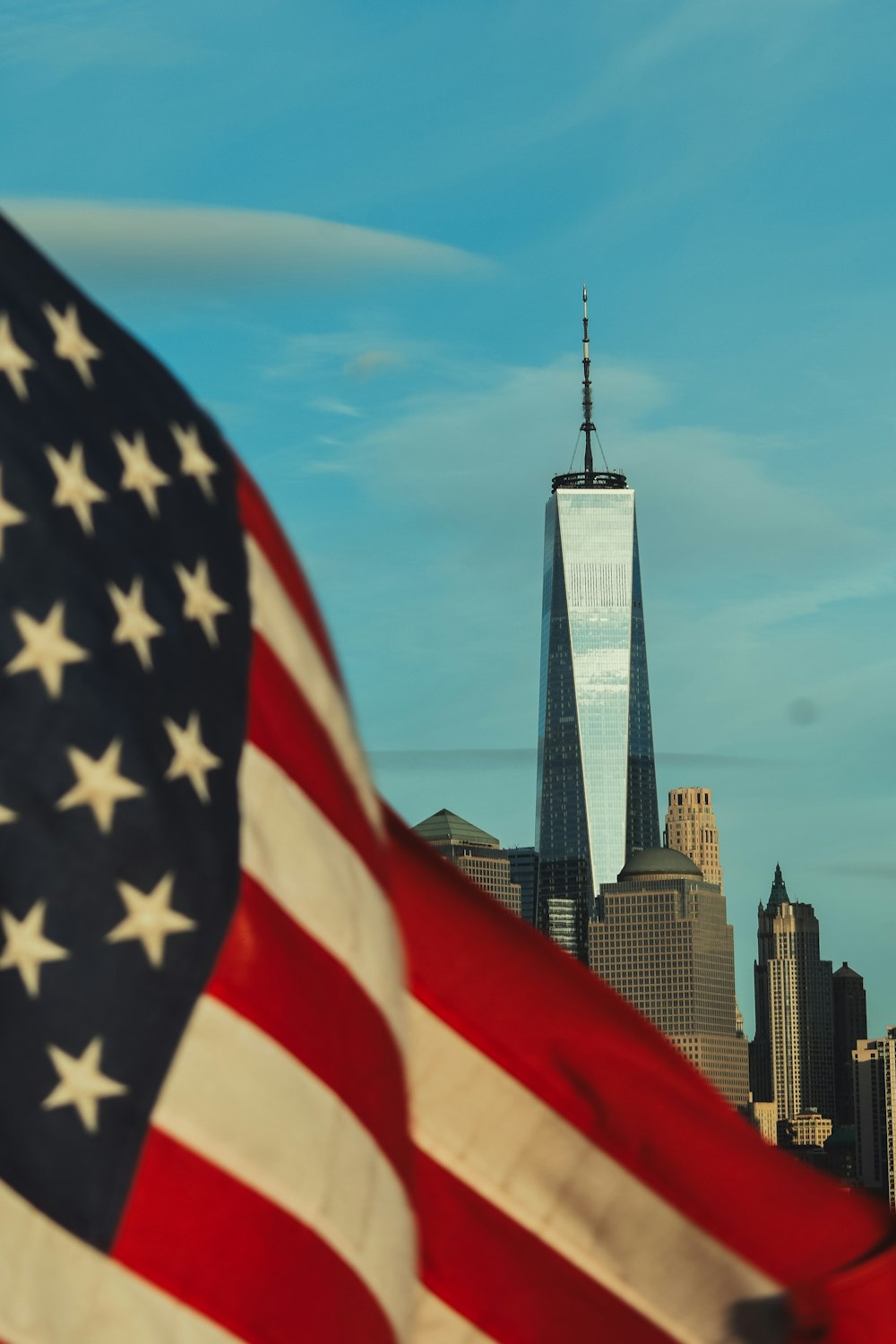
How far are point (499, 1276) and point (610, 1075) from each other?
947 mm

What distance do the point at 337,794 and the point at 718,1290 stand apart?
3.06 metres

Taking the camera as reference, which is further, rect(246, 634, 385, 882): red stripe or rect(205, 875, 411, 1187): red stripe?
rect(246, 634, 385, 882): red stripe

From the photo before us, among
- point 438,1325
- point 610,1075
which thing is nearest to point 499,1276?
point 438,1325

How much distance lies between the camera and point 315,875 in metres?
8.38

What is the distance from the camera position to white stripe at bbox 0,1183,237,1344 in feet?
23.4

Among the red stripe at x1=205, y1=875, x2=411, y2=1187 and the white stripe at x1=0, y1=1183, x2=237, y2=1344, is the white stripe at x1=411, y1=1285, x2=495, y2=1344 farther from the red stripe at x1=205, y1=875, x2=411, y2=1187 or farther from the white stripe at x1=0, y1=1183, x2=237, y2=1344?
the white stripe at x1=0, y1=1183, x2=237, y2=1344

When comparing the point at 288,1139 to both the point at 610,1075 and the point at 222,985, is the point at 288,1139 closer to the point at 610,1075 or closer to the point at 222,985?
the point at 222,985

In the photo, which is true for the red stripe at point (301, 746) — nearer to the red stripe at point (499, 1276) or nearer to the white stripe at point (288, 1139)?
the white stripe at point (288, 1139)

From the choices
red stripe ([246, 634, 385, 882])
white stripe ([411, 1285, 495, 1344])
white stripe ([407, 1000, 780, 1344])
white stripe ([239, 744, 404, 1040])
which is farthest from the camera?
white stripe ([407, 1000, 780, 1344])

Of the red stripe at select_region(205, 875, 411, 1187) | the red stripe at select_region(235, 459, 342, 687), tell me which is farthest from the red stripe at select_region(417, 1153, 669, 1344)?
the red stripe at select_region(235, 459, 342, 687)

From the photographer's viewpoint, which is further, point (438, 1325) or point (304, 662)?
point (438, 1325)

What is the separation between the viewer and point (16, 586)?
7699 millimetres

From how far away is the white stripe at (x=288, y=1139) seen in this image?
7719mm

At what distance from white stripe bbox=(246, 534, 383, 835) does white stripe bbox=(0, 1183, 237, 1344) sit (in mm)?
2004
